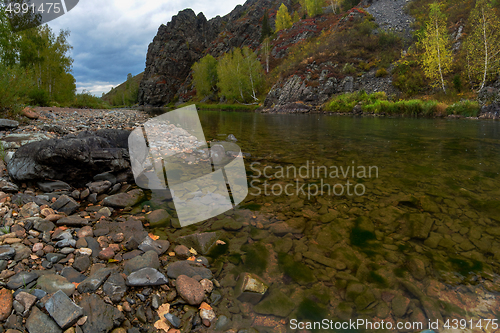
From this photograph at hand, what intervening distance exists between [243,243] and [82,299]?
1.84 m

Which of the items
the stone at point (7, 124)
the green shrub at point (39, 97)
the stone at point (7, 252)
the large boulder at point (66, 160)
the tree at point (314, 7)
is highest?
the tree at point (314, 7)

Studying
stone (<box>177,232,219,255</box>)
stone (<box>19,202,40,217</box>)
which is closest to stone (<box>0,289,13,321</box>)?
stone (<box>177,232,219,255</box>)

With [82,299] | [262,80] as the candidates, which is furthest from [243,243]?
[262,80]

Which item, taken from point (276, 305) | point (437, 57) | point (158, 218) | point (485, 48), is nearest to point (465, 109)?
point (485, 48)

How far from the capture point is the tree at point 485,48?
2214 centimetres

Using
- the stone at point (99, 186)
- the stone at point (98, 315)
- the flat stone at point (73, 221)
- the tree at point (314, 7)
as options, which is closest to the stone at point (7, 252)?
the flat stone at point (73, 221)

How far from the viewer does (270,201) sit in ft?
14.8

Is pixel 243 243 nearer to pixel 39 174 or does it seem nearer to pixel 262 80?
pixel 39 174

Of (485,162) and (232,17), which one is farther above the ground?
(232,17)

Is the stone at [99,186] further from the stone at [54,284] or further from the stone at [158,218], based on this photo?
the stone at [54,284]

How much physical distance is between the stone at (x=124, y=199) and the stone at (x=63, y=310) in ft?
7.39

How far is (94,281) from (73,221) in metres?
1.51

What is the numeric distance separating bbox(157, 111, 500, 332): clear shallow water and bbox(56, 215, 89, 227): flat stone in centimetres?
133

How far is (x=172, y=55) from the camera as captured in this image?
372 ft
